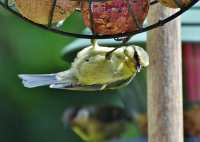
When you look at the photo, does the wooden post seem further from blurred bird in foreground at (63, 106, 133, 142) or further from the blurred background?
the blurred background

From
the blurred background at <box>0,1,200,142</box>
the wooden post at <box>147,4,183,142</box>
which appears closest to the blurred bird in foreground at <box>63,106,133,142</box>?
the blurred background at <box>0,1,200,142</box>

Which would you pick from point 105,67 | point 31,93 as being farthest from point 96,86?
point 31,93

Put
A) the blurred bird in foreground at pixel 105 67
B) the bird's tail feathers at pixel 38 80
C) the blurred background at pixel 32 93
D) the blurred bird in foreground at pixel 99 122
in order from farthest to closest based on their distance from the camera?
the blurred background at pixel 32 93 → the blurred bird in foreground at pixel 99 122 → the bird's tail feathers at pixel 38 80 → the blurred bird in foreground at pixel 105 67

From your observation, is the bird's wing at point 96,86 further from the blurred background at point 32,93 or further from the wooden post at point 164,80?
the blurred background at point 32,93

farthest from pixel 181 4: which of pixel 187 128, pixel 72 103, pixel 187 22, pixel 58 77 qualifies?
pixel 72 103

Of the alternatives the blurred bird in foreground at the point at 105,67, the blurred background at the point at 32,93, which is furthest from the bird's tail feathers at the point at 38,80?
the blurred background at the point at 32,93

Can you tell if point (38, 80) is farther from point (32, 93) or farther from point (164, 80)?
point (32, 93)
